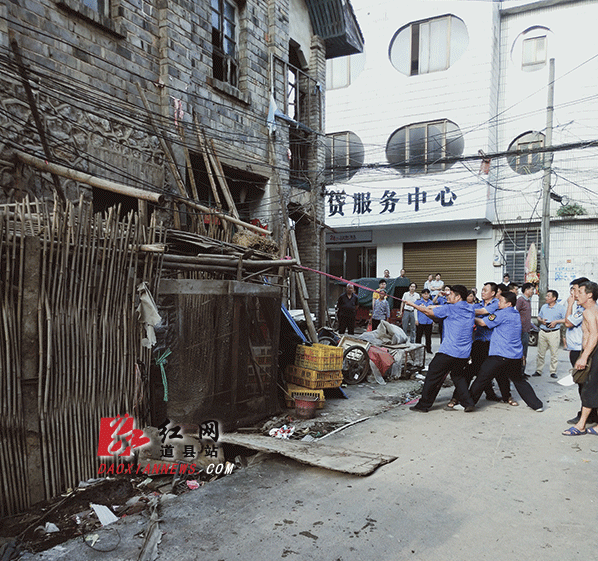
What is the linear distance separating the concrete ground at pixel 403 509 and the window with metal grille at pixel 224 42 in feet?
26.6

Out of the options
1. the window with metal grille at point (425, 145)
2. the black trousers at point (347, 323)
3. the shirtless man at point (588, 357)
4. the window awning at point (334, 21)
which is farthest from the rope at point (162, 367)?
the window with metal grille at point (425, 145)

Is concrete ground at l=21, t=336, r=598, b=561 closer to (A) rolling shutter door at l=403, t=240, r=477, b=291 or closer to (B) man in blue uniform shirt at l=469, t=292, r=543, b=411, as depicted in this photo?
(B) man in blue uniform shirt at l=469, t=292, r=543, b=411

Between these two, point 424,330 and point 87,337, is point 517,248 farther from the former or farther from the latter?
point 87,337

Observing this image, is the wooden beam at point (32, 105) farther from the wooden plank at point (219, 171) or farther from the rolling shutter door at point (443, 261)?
the rolling shutter door at point (443, 261)

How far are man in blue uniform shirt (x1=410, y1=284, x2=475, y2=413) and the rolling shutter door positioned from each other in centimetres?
1428

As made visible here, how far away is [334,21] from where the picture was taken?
13625 millimetres

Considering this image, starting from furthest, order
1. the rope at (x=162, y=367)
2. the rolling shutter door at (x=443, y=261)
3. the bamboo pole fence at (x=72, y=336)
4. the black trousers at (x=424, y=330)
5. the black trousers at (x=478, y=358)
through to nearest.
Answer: the rolling shutter door at (x=443, y=261) → the black trousers at (x=424, y=330) → the black trousers at (x=478, y=358) → the rope at (x=162, y=367) → the bamboo pole fence at (x=72, y=336)

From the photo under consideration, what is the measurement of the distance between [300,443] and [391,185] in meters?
17.0

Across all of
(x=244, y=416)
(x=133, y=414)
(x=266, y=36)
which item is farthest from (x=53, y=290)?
(x=266, y=36)

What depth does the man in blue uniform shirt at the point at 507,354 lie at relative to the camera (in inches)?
263

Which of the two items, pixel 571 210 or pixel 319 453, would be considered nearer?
pixel 319 453

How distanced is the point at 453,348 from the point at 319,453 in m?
2.78

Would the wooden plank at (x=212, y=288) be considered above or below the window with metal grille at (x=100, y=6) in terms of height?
below

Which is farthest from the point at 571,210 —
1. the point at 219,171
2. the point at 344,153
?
the point at 219,171
